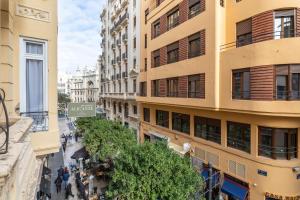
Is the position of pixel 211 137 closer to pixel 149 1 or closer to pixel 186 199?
pixel 186 199

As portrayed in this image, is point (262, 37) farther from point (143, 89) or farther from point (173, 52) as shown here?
point (143, 89)

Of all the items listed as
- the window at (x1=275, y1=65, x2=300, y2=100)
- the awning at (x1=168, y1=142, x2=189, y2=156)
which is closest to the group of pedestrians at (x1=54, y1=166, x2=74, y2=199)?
the awning at (x1=168, y1=142, x2=189, y2=156)

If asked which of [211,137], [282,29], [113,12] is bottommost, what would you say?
[211,137]

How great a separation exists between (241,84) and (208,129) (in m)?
4.76

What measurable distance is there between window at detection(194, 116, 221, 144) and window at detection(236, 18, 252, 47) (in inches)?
198

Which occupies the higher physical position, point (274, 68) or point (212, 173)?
point (274, 68)

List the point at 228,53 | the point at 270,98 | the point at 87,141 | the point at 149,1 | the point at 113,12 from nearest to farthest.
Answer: the point at 270,98 < the point at 228,53 < the point at 87,141 < the point at 149,1 < the point at 113,12

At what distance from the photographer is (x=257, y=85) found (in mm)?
11914

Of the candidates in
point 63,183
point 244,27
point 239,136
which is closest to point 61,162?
point 63,183

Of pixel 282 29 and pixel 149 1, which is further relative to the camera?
pixel 149 1

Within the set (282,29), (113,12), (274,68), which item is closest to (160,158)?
(274,68)

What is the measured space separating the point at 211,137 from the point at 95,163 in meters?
11.2

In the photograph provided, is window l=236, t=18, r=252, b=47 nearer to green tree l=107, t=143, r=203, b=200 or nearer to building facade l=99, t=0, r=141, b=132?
green tree l=107, t=143, r=203, b=200

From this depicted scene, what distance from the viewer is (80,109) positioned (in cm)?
1239
